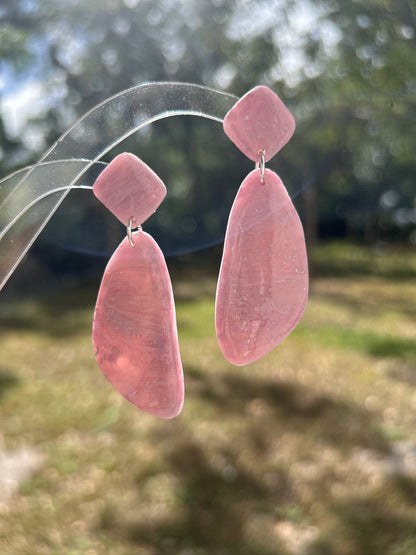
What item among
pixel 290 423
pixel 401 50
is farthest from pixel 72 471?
pixel 401 50

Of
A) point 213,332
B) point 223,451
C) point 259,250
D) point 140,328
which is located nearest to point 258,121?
point 259,250

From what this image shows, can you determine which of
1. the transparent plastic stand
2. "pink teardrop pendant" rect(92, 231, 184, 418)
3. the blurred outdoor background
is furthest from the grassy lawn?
the transparent plastic stand

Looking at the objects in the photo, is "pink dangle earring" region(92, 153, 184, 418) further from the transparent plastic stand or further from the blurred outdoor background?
the blurred outdoor background

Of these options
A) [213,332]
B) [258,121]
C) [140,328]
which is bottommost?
[140,328]

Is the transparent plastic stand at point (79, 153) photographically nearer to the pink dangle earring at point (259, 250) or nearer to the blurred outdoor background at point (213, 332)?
the pink dangle earring at point (259, 250)

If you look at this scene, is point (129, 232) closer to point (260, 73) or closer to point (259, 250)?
point (259, 250)

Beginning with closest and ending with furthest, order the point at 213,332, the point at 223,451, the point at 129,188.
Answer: the point at 129,188 < the point at 223,451 < the point at 213,332
